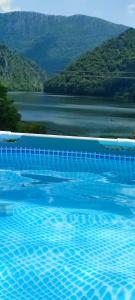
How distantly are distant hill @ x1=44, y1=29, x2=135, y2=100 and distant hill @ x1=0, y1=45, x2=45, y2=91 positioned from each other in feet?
24.9

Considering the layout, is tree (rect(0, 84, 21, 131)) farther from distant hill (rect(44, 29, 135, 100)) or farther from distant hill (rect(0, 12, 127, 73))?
distant hill (rect(0, 12, 127, 73))

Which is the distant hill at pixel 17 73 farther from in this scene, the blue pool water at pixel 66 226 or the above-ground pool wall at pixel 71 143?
the blue pool water at pixel 66 226

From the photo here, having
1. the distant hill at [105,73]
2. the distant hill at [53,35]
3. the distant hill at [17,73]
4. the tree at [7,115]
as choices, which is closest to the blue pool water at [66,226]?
the tree at [7,115]

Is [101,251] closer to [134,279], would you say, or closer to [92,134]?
[134,279]

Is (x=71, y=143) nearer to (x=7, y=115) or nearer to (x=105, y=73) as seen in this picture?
(x=7, y=115)

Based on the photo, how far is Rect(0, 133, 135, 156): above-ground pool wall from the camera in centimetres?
431

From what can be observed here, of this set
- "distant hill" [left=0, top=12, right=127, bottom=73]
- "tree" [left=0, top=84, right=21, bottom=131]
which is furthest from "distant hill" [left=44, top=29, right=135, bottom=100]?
"distant hill" [left=0, top=12, right=127, bottom=73]

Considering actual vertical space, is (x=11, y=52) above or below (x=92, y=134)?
above

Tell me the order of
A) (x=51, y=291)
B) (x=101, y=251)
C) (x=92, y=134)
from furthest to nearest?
(x=92, y=134)
(x=101, y=251)
(x=51, y=291)

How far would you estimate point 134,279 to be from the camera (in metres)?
2.11

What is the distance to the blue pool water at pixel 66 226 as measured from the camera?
204cm

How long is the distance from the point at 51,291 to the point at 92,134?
24.9 meters

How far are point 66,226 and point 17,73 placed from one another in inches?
2721

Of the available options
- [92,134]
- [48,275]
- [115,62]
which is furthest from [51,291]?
[115,62]
